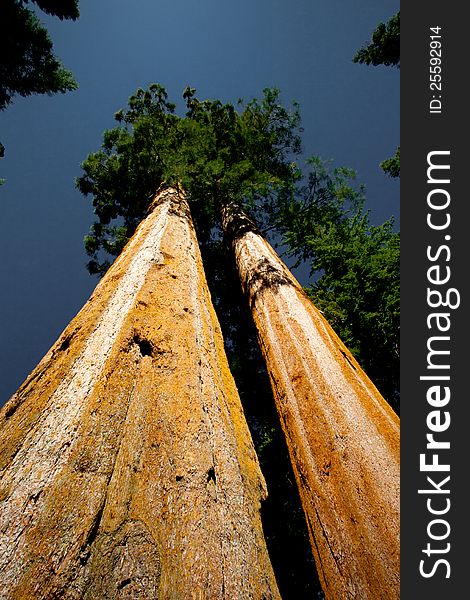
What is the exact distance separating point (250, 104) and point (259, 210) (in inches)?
128

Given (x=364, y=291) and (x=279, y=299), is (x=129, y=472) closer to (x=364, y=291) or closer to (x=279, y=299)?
(x=279, y=299)

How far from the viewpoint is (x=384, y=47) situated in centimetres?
823

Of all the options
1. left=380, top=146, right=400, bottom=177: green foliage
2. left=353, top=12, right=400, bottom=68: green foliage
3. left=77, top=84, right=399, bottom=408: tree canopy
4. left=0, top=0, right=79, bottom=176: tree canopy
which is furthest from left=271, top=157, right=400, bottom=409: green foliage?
left=0, top=0, right=79, bottom=176: tree canopy

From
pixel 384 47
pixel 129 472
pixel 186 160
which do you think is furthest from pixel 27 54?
pixel 129 472

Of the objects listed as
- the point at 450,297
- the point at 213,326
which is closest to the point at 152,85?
the point at 213,326

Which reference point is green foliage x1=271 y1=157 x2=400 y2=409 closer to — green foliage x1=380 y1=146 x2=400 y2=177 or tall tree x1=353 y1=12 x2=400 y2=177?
green foliage x1=380 y1=146 x2=400 y2=177

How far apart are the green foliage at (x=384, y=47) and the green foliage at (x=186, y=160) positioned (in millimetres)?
2213

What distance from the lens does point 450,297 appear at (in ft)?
9.27

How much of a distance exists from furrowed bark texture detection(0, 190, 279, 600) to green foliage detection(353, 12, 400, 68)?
954 centimetres

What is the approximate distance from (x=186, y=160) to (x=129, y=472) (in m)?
6.49

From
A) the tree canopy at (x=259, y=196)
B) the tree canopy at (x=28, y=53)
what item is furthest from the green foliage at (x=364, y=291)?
the tree canopy at (x=28, y=53)

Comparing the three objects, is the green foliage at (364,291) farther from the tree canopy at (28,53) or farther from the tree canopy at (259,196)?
the tree canopy at (28,53)

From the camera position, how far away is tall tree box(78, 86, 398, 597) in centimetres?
198

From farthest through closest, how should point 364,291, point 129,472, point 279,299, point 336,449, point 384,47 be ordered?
point 384,47
point 364,291
point 279,299
point 336,449
point 129,472
